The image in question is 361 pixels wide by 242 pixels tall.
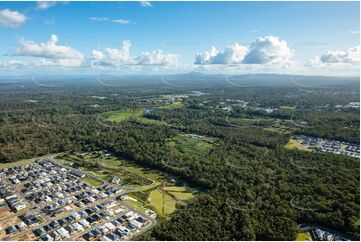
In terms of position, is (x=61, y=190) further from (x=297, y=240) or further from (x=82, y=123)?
(x=82, y=123)

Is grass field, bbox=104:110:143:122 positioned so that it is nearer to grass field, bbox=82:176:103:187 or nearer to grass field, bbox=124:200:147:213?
grass field, bbox=82:176:103:187

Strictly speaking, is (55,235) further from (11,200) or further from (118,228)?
(11,200)

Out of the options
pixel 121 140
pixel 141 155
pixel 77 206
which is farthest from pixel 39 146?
pixel 77 206

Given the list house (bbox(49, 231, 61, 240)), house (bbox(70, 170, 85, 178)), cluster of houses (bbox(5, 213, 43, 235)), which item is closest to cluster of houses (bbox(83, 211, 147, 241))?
house (bbox(49, 231, 61, 240))

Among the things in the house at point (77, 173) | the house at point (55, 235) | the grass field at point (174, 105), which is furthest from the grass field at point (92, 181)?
the grass field at point (174, 105)

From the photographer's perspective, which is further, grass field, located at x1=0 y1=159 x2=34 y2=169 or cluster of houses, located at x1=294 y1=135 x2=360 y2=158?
cluster of houses, located at x1=294 y1=135 x2=360 y2=158

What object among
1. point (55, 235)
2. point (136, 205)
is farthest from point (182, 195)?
point (55, 235)
